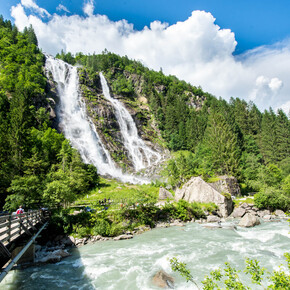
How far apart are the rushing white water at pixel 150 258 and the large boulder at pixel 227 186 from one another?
17257mm

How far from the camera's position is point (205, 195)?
34.9 meters

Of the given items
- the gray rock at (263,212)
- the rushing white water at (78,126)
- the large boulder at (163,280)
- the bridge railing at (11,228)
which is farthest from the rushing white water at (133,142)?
the large boulder at (163,280)

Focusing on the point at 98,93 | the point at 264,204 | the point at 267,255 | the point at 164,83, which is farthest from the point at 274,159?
the point at 164,83

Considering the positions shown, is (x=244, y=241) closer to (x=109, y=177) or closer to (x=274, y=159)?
(x=109, y=177)

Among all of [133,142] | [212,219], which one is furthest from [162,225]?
[133,142]

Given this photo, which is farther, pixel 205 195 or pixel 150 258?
pixel 205 195

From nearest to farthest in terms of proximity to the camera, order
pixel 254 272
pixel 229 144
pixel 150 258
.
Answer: pixel 254 272 → pixel 150 258 → pixel 229 144

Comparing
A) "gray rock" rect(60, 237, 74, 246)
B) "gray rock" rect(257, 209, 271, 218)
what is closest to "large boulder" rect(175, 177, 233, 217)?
"gray rock" rect(257, 209, 271, 218)

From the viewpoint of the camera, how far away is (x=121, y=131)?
2815 inches

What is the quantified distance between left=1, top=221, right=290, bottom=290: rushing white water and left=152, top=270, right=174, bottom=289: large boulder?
348mm

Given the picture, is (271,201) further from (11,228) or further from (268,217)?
(11,228)

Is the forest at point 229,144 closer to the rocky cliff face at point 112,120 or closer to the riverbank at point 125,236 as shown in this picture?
the riverbank at point 125,236

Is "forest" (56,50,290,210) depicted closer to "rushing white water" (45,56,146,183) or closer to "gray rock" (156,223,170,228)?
"rushing white water" (45,56,146,183)

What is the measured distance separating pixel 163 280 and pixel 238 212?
2524cm
